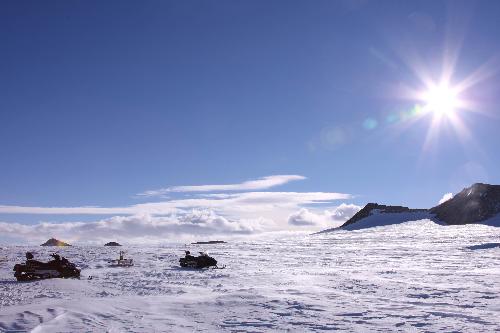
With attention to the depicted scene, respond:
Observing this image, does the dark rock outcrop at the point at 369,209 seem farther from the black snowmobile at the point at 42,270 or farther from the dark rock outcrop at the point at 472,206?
the black snowmobile at the point at 42,270

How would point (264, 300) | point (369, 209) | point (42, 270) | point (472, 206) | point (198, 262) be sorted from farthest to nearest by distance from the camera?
point (369, 209)
point (472, 206)
point (198, 262)
point (42, 270)
point (264, 300)

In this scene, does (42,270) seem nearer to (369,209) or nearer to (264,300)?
(264,300)

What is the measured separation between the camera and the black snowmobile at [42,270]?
19.4 m

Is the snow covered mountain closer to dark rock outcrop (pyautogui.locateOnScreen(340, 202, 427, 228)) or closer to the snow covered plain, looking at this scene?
dark rock outcrop (pyautogui.locateOnScreen(340, 202, 427, 228))

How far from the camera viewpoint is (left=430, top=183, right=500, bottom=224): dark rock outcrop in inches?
2864

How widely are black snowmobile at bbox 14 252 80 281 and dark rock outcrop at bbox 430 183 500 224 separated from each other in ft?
215

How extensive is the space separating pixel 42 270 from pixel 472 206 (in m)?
76.4

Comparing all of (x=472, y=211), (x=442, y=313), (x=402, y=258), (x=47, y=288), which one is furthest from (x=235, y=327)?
(x=472, y=211)

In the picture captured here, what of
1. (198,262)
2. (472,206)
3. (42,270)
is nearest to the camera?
(42,270)

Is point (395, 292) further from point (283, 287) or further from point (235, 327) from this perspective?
point (235, 327)

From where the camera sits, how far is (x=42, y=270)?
2000cm

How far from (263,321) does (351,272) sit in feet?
38.7

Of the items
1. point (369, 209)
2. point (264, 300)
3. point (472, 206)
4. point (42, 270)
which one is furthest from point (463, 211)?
point (42, 270)

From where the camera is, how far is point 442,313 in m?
11.4
